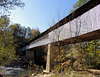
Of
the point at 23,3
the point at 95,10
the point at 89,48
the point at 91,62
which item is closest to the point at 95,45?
the point at 89,48

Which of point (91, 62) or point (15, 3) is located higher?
point (15, 3)

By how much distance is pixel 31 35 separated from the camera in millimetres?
31391

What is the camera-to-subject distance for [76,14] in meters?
4.54

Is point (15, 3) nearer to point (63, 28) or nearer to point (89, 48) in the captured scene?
point (63, 28)

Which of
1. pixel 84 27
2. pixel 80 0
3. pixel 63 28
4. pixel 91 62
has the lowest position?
pixel 91 62

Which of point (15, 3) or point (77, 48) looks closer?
point (15, 3)

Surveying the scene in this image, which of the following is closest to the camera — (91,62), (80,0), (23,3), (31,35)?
(23,3)

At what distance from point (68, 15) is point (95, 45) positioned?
479 cm

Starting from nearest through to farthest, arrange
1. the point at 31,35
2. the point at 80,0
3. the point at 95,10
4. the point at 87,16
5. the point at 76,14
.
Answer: the point at 95,10
the point at 87,16
the point at 76,14
the point at 80,0
the point at 31,35

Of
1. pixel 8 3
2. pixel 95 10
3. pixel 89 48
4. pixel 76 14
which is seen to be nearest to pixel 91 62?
pixel 89 48

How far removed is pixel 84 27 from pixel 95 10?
798 millimetres

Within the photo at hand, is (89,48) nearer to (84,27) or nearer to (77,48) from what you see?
(77,48)

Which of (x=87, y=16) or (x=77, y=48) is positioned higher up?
(x=87, y=16)

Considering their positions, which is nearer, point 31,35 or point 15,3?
point 15,3
